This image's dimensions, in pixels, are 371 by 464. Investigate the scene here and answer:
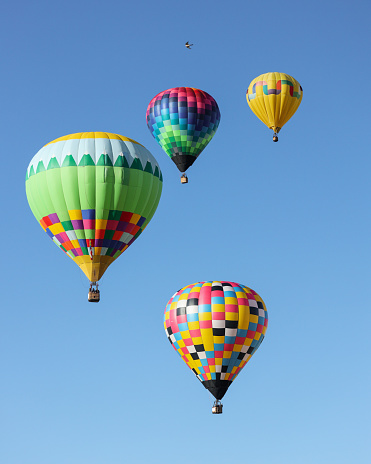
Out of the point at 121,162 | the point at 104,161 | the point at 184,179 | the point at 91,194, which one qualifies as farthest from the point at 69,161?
the point at 184,179

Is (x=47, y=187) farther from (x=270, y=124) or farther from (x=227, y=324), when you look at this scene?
(x=270, y=124)

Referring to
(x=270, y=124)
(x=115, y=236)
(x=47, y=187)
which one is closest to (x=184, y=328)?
(x=115, y=236)

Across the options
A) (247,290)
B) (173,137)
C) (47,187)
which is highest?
(173,137)

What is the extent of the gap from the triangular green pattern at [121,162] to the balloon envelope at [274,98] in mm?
10149

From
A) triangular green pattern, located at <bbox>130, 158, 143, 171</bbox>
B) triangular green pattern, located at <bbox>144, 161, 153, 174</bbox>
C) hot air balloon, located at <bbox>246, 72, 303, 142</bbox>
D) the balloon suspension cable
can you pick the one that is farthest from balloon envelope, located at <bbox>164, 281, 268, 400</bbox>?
hot air balloon, located at <bbox>246, 72, 303, 142</bbox>

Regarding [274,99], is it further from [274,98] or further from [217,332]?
[217,332]

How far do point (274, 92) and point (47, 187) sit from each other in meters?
12.0

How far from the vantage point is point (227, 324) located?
32062mm

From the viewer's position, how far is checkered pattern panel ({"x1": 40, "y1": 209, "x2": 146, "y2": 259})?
95.7 ft

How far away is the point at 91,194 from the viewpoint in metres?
29.0

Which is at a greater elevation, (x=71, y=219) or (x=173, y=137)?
(x=173, y=137)

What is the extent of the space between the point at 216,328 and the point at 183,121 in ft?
28.1

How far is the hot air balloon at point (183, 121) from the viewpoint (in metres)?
37.2

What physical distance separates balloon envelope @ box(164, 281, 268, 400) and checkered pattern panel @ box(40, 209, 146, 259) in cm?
375
